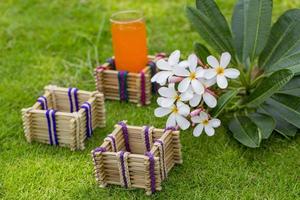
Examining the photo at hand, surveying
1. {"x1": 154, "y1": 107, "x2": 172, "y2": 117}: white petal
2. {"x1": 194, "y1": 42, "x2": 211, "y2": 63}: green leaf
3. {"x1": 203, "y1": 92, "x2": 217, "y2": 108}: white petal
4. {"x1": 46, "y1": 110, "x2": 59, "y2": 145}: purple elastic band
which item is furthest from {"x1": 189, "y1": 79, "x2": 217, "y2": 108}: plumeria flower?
{"x1": 46, "y1": 110, "x2": 59, "y2": 145}: purple elastic band

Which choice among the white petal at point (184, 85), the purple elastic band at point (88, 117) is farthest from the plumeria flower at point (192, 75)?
the purple elastic band at point (88, 117)

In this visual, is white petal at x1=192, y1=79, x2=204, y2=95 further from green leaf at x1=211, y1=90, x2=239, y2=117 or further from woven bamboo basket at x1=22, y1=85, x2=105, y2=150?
woven bamboo basket at x1=22, y1=85, x2=105, y2=150

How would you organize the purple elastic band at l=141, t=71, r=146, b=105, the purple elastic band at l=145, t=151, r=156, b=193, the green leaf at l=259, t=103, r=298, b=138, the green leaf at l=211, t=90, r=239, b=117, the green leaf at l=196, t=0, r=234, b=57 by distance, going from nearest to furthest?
the purple elastic band at l=145, t=151, r=156, b=193 → the green leaf at l=211, t=90, r=239, b=117 → the green leaf at l=259, t=103, r=298, b=138 → the green leaf at l=196, t=0, r=234, b=57 → the purple elastic band at l=141, t=71, r=146, b=105

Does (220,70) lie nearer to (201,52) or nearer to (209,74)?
(209,74)

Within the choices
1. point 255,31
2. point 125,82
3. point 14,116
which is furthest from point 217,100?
point 14,116

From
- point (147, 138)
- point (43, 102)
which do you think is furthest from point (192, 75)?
point (43, 102)

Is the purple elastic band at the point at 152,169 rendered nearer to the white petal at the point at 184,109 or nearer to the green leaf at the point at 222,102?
the white petal at the point at 184,109

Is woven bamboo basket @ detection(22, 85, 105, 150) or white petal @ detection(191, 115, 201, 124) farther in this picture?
woven bamboo basket @ detection(22, 85, 105, 150)

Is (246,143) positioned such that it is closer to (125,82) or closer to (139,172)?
(139,172)
